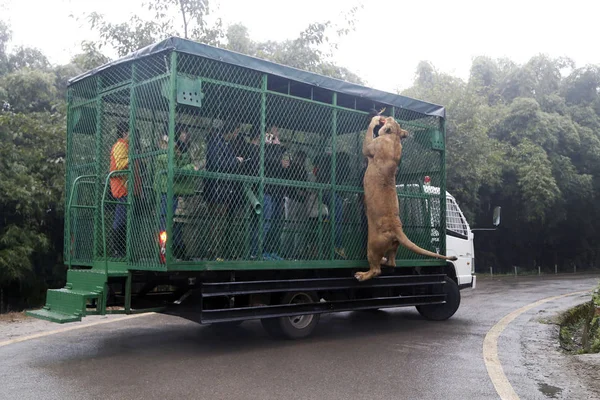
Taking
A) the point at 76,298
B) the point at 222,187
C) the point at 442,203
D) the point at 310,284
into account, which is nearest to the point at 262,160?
the point at 222,187

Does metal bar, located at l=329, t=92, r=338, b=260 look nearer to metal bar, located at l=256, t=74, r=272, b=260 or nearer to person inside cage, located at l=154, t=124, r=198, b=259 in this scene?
metal bar, located at l=256, t=74, r=272, b=260

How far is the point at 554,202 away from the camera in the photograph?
80.9 ft

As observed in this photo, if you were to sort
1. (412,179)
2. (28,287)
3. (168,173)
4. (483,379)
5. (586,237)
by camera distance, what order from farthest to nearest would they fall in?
(586,237)
(28,287)
(412,179)
(168,173)
(483,379)

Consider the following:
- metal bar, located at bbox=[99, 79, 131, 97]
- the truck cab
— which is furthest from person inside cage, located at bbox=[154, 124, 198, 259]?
the truck cab

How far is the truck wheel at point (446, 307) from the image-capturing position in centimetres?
953

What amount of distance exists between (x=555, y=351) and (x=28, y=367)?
613 centimetres

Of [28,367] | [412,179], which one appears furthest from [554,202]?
[28,367]

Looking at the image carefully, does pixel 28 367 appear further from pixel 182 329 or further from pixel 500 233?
pixel 500 233

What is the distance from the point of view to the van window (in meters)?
10.1

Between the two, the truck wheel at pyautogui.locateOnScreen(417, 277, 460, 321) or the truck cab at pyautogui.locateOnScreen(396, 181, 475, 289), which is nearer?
the truck cab at pyautogui.locateOnScreen(396, 181, 475, 289)

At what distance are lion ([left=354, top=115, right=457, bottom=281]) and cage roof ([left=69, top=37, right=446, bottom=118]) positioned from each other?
673 mm

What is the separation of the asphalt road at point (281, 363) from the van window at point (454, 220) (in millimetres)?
1769

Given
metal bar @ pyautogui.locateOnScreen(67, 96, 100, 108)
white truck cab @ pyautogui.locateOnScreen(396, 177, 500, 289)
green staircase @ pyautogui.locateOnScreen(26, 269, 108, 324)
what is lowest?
green staircase @ pyautogui.locateOnScreen(26, 269, 108, 324)

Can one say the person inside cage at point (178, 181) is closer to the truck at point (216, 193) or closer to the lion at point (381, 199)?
the truck at point (216, 193)
